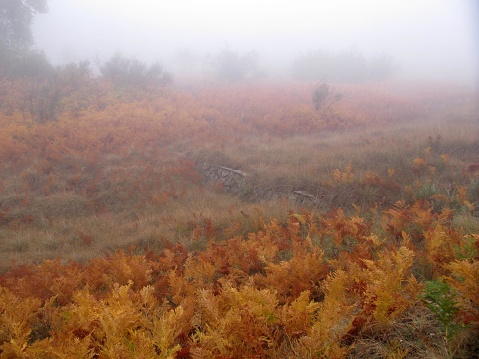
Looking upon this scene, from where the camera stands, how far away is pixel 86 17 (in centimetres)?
6272

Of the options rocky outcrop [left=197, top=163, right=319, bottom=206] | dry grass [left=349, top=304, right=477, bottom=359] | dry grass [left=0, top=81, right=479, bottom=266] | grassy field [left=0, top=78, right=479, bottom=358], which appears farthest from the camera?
rocky outcrop [left=197, top=163, right=319, bottom=206]

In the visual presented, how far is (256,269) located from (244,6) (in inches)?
3240

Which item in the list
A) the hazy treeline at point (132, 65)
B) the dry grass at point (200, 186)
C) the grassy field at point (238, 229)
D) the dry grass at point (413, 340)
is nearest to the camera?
the dry grass at point (413, 340)

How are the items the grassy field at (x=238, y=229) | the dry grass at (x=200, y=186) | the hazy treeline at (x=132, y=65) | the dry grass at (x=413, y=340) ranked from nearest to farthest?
the dry grass at (x=413, y=340) → the grassy field at (x=238, y=229) → the dry grass at (x=200, y=186) → the hazy treeline at (x=132, y=65)

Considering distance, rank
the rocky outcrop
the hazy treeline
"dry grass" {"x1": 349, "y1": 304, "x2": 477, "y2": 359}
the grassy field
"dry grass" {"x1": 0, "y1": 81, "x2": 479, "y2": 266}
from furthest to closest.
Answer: the hazy treeline, the rocky outcrop, "dry grass" {"x1": 0, "y1": 81, "x2": 479, "y2": 266}, the grassy field, "dry grass" {"x1": 349, "y1": 304, "x2": 477, "y2": 359}

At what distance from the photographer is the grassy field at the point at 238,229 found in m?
2.25

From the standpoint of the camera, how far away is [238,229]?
18.4ft

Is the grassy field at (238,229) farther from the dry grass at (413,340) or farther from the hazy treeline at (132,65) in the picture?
the hazy treeline at (132,65)

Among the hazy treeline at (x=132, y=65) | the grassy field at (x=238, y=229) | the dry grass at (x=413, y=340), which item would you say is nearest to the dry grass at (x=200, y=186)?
the grassy field at (x=238, y=229)

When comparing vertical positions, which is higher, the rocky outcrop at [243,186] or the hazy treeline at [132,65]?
the hazy treeline at [132,65]

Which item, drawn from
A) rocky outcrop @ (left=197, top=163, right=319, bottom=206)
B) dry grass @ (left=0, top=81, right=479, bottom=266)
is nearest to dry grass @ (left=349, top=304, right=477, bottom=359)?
dry grass @ (left=0, top=81, right=479, bottom=266)

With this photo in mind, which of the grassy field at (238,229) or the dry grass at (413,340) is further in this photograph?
the grassy field at (238,229)

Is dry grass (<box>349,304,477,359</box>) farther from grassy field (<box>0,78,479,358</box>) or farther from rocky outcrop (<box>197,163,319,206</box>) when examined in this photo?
rocky outcrop (<box>197,163,319,206</box>)

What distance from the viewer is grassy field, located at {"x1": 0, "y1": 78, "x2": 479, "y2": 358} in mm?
2252
